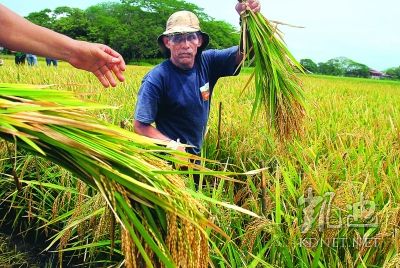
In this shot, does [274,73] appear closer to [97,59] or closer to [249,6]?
[249,6]

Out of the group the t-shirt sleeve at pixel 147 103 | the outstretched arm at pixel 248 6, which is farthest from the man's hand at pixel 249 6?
the t-shirt sleeve at pixel 147 103

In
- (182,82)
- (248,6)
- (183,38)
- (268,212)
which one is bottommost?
(268,212)

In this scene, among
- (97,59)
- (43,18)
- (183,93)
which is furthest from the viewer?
(43,18)

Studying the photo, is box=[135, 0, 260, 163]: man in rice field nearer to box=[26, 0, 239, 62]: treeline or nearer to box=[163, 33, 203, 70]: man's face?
box=[163, 33, 203, 70]: man's face

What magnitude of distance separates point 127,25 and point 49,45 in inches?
2193

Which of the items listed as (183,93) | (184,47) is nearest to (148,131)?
(183,93)

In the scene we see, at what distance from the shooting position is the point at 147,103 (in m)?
2.59

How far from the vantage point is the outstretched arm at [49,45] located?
59.6 inches

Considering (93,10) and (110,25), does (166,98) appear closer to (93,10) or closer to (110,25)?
(110,25)

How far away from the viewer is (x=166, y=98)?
2.76 metres

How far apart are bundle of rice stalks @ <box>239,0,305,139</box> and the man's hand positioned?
0.06 ft

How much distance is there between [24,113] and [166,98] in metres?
1.83

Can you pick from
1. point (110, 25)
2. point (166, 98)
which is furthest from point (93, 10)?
point (166, 98)

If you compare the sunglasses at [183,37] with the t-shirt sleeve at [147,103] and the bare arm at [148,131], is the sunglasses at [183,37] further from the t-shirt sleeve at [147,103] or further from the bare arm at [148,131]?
the bare arm at [148,131]
